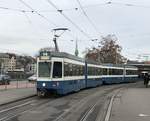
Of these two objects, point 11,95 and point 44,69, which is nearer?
point 44,69

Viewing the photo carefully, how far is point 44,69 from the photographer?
28109mm

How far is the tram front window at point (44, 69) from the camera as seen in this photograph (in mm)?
27969

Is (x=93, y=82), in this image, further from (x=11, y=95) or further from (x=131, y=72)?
(x=131, y=72)

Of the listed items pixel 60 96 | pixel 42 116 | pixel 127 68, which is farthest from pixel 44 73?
pixel 127 68

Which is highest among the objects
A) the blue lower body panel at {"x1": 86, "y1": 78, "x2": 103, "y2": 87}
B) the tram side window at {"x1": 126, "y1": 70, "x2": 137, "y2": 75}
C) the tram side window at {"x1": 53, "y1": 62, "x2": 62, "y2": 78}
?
the tram side window at {"x1": 126, "y1": 70, "x2": 137, "y2": 75}

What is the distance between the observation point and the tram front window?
91.8 feet

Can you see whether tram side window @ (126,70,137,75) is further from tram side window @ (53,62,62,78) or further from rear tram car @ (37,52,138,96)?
tram side window @ (53,62,62,78)

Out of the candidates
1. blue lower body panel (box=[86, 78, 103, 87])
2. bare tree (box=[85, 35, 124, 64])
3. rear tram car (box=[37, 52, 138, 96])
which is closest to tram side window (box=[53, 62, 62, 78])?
rear tram car (box=[37, 52, 138, 96])

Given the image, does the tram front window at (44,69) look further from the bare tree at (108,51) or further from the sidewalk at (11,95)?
the bare tree at (108,51)

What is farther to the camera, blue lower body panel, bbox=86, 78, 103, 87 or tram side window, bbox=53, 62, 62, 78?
blue lower body panel, bbox=86, 78, 103, 87

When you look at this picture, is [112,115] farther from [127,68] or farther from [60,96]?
[127,68]

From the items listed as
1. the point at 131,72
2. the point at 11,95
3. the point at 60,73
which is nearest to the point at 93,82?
the point at 60,73

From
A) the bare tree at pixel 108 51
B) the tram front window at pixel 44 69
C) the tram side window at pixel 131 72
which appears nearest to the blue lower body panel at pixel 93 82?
the tram front window at pixel 44 69

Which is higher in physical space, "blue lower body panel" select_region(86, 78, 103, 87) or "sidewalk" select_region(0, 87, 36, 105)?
"blue lower body panel" select_region(86, 78, 103, 87)
